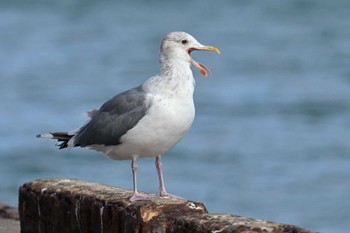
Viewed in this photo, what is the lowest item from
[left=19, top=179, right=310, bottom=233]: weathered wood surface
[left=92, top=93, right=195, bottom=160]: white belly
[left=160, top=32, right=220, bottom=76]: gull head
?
[left=19, top=179, right=310, bottom=233]: weathered wood surface

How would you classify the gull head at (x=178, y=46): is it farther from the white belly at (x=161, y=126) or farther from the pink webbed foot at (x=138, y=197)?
the pink webbed foot at (x=138, y=197)

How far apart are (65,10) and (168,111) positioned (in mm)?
21706

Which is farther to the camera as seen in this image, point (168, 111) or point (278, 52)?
point (278, 52)

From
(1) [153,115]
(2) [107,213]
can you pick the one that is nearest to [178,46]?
(1) [153,115]

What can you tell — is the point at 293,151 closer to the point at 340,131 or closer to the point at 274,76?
the point at 340,131

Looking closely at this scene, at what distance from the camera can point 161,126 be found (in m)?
6.16

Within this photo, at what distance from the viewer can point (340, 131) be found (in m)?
16.0

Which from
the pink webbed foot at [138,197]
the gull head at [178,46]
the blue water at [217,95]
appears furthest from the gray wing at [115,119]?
the blue water at [217,95]

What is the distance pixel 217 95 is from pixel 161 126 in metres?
11.7

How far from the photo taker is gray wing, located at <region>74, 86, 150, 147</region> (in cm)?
633

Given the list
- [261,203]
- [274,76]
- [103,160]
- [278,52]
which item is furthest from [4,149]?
[278,52]

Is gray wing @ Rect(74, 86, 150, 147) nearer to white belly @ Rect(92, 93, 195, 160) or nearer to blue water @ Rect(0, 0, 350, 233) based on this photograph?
white belly @ Rect(92, 93, 195, 160)

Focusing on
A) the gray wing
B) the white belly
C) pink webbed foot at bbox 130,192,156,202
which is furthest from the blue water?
pink webbed foot at bbox 130,192,156,202

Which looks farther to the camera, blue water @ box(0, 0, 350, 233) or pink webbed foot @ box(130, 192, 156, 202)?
blue water @ box(0, 0, 350, 233)
